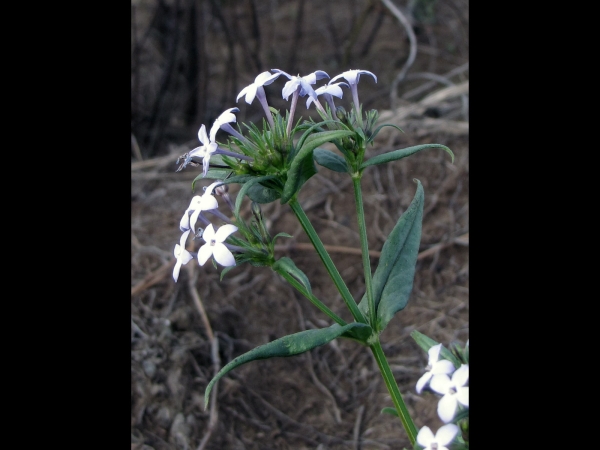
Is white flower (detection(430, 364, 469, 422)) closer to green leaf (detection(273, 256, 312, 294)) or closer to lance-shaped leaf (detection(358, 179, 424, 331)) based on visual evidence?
lance-shaped leaf (detection(358, 179, 424, 331))

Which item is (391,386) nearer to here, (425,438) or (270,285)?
(425,438)

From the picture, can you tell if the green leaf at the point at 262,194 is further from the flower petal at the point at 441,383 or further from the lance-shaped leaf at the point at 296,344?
the flower petal at the point at 441,383

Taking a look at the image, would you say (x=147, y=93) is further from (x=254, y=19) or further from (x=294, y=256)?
(x=294, y=256)

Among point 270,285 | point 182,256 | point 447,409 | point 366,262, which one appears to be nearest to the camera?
point 447,409

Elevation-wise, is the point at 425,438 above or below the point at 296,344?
below

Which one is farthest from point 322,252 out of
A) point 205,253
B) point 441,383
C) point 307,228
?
point 441,383

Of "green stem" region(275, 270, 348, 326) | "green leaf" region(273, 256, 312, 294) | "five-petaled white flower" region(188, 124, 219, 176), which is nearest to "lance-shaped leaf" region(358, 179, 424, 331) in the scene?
"green stem" region(275, 270, 348, 326)
